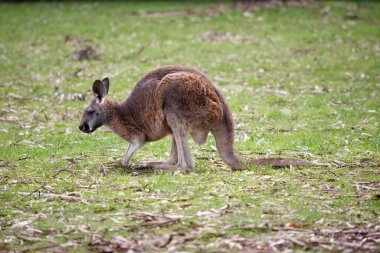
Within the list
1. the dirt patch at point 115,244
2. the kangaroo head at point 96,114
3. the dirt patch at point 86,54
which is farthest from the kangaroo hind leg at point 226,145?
the dirt patch at point 86,54

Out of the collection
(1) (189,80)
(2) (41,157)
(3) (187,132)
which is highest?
(1) (189,80)

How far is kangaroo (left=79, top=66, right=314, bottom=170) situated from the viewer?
7.37 m

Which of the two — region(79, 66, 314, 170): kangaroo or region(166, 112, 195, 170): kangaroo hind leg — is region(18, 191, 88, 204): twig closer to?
region(79, 66, 314, 170): kangaroo

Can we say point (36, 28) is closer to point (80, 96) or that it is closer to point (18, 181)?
point (80, 96)

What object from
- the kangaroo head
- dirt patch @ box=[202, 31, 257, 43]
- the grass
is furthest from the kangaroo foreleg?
dirt patch @ box=[202, 31, 257, 43]

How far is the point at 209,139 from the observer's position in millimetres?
9422

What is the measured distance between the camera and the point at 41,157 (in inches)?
332

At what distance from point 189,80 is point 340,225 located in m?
2.52

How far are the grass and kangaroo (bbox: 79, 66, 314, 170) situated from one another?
12.4 inches

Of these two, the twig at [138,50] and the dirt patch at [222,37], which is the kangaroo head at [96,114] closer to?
the twig at [138,50]

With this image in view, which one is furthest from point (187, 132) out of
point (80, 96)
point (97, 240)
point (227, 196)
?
point (80, 96)

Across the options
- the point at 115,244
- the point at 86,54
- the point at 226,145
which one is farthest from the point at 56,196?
the point at 86,54

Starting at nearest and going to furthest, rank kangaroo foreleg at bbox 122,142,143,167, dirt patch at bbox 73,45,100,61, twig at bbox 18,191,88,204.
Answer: twig at bbox 18,191,88,204
kangaroo foreleg at bbox 122,142,143,167
dirt patch at bbox 73,45,100,61

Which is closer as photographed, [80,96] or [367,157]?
[367,157]
